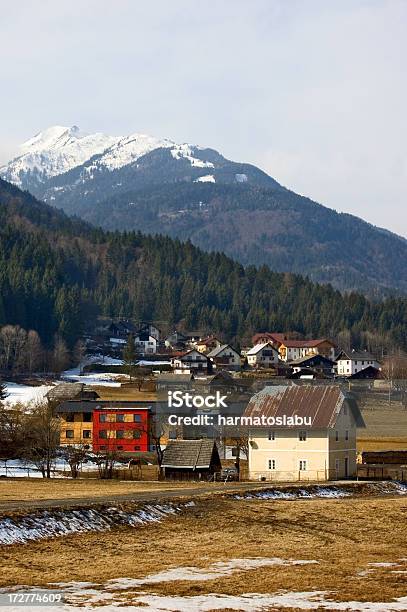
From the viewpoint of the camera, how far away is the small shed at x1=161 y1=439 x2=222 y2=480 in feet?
220

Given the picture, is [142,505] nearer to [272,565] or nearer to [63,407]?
[272,565]

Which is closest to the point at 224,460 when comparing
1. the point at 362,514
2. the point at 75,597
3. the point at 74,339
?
the point at 362,514

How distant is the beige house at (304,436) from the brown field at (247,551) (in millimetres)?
26268

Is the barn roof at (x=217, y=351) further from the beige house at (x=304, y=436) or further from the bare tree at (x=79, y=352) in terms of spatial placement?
the beige house at (x=304, y=436)

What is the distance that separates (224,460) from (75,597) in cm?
5668

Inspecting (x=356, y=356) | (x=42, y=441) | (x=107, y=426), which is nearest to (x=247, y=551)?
(x=42, y=441)

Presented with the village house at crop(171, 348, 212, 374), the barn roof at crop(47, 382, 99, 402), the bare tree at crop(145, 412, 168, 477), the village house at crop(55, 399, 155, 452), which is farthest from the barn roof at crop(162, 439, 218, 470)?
the village house at crop(171, 348, 212, 374)

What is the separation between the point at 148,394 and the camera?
411 feet

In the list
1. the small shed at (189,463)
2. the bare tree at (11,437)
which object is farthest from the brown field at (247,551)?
the bare tree at (11,437)

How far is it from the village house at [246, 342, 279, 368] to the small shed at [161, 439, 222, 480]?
122 meters

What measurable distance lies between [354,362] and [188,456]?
4938 inches

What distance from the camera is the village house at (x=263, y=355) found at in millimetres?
192000

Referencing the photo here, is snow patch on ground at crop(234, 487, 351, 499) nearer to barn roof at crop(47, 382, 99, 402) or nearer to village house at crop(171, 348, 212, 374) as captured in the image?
barn roof at crop(47, 382, 99, 402)

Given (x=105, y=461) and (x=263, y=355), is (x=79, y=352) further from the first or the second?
(x=105, y=461)
